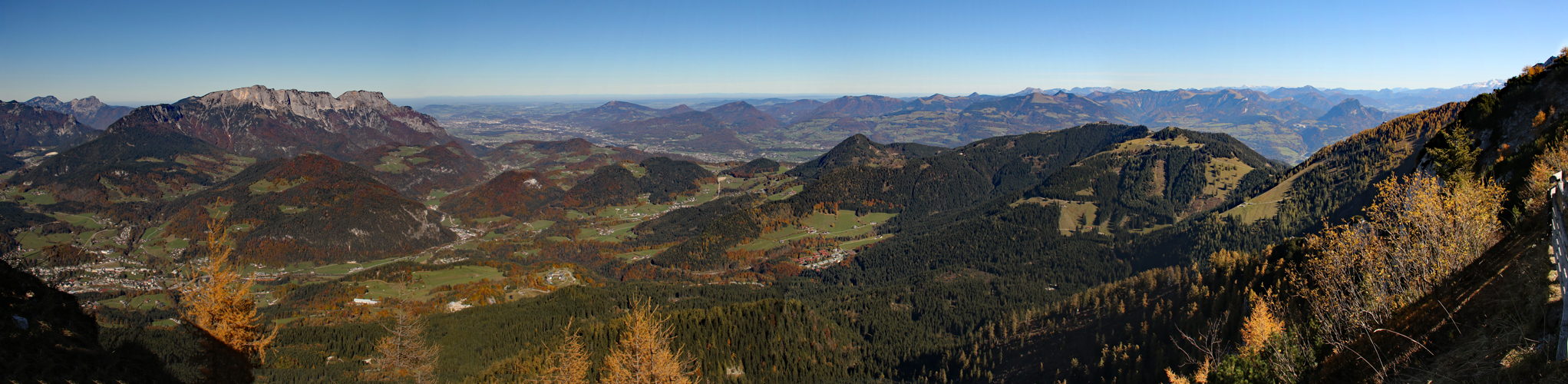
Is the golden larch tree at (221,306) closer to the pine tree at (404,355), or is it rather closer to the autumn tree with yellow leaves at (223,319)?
the autumn tree with yellow leaves at (223,319)

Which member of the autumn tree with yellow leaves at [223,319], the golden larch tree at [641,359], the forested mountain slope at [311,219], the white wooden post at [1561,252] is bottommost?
the forested mountain slope at [311,219]

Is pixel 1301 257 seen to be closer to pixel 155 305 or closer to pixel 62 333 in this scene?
pixel 62 333

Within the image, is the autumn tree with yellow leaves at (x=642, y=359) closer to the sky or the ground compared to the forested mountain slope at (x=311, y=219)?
closer to the sky

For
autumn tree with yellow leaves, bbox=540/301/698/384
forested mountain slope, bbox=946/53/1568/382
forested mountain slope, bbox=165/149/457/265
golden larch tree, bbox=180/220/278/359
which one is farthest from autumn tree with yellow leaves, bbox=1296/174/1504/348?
forested mountain slope, bbox=165/149/457/265

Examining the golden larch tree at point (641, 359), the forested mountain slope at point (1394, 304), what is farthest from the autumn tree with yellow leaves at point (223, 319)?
the forested mountain slope at point (1394, 304)

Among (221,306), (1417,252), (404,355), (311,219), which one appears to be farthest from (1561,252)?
(311,219)

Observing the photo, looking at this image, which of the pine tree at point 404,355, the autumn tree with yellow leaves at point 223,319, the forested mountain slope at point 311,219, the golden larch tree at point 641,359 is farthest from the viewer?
the forested mountain slope at point 311,219

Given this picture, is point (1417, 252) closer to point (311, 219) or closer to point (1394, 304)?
point (1394, 304)

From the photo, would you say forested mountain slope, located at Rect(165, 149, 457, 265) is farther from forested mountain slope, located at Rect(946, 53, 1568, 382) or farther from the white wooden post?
the white wooden post
